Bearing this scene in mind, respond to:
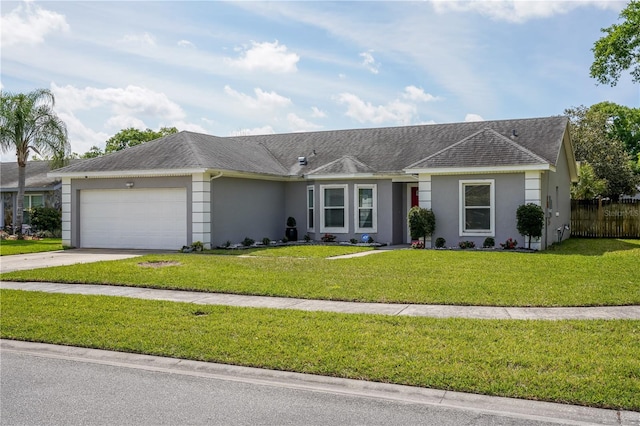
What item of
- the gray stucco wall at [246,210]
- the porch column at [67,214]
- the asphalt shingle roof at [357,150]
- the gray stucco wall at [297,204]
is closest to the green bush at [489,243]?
the asphalt shingle roof at [357,150]

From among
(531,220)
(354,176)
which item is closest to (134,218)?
(354,176)

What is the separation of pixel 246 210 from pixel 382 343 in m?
14.8

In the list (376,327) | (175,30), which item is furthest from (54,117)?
(376,327)

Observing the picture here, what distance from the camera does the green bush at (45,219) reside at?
1126 inches

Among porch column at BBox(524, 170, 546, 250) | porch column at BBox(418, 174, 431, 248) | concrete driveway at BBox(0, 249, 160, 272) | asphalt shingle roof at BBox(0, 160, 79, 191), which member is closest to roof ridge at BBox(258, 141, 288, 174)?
porch column at BBox(418, 174, 431, 248)

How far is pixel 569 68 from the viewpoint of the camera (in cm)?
2194

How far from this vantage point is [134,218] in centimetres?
2081

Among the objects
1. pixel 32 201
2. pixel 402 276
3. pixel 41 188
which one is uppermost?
pixel 41 188

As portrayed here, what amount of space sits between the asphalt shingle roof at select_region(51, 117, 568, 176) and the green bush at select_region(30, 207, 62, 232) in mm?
8414

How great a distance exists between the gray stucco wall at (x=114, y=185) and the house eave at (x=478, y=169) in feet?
24.7

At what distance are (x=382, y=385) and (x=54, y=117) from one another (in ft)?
88.9

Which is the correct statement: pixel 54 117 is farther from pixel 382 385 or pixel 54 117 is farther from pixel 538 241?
pixel 382 385

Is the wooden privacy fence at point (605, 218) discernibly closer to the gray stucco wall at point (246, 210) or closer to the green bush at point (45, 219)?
the gray stucco wall at point (246, 210)

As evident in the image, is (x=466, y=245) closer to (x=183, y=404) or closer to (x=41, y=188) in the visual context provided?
(x=183, y=404)
